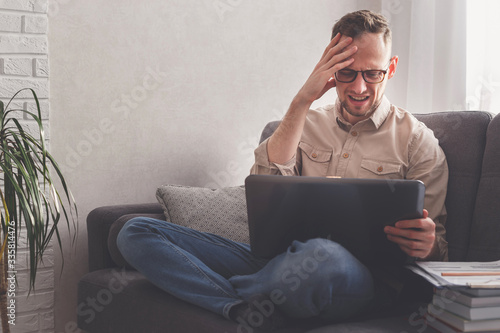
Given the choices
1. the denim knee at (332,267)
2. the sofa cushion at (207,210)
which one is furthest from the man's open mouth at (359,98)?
the denim knee at (332,267)

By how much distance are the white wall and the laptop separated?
42.9 inches

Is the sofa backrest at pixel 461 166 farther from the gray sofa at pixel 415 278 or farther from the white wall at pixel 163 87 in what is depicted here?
the white wall at pixel 163 87

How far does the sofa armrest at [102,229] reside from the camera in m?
1.93

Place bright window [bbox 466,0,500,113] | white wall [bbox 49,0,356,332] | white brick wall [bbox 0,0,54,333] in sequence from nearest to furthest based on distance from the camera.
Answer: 1. white brick wall [bbox 0,0,54,333]
2. white wall [bbox 49,0,356,332]
3. bright window [bbox 466,0,500,113]

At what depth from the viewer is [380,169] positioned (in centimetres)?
175

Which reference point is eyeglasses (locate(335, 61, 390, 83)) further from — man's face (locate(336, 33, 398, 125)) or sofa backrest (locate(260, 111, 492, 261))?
sofa backrest (locate(260, 111, 492, 261))

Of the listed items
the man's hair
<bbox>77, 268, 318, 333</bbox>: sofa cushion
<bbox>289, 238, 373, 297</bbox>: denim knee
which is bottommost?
<bbox>77, 268, 318, 333</bbox>: sofa cushion

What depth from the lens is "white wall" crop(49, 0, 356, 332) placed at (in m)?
2.21

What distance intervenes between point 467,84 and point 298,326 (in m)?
1.63

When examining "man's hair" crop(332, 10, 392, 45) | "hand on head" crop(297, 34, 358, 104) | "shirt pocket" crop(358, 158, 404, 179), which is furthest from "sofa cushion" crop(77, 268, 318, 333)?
"man's hair" crop(332, 10, 392, 45)

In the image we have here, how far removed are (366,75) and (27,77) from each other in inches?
48.0

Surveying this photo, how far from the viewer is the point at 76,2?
7.18 ft

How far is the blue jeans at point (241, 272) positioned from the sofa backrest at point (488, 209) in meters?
0.51

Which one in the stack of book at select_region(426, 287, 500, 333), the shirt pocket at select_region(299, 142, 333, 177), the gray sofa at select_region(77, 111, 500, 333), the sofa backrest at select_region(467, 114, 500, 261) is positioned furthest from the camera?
the shirt pocket at select_region(299, 142, 333, 177)
